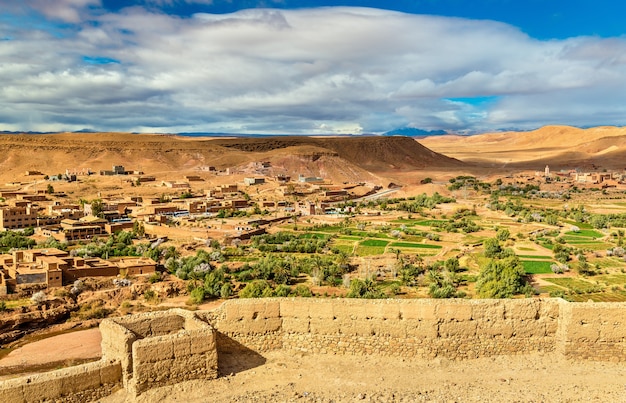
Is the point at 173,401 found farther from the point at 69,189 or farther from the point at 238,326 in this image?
the point at 69,189

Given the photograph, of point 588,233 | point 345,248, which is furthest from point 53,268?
point 588,233

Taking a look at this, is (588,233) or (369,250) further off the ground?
(588,233)

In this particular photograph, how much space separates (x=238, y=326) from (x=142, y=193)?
175ft

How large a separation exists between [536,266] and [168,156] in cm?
6734

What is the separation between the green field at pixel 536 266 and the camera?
94.7 ft

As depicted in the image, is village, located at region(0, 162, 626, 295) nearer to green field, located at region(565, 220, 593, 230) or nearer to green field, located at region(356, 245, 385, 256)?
green field, located at region(356, 245, 385, 256)

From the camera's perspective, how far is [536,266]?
3002 cm

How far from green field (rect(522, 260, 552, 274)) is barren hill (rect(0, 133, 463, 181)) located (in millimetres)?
52644

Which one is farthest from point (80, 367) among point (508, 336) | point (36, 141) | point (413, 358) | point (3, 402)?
point (36, 141)

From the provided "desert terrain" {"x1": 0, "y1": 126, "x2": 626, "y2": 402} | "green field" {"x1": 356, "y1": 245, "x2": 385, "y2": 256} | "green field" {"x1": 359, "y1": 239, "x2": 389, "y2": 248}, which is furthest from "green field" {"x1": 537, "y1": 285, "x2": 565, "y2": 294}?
"green field" {"x1": 359, "y1": 239, "x2": 389, "y2": 248}

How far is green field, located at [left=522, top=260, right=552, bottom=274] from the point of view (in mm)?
28859

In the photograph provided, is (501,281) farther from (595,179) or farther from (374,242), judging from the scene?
(595,179)

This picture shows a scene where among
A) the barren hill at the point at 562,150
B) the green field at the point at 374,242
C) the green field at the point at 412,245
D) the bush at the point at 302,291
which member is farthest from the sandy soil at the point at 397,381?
the barren hill at the point at 562,150

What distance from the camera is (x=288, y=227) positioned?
146ft
